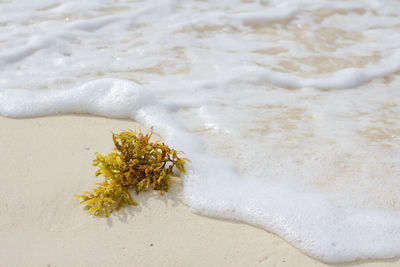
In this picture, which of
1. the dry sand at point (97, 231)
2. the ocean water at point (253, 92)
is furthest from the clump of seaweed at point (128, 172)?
the ocean water at point (253, 92)

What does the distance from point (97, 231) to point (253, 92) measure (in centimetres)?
178

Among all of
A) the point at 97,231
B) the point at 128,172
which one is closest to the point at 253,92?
the point at 128,172

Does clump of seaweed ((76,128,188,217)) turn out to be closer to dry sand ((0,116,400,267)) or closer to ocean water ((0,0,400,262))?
dry sand ((0,116,400,267))

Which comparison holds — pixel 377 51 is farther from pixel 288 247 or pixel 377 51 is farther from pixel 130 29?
pixel 288 247

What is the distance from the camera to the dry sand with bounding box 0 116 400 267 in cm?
186

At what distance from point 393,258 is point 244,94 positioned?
1700 mm

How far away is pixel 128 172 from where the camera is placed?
217cm

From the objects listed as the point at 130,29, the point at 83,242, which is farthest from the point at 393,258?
the point at 130,29

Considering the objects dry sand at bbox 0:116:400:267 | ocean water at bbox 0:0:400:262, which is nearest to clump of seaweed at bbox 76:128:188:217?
dry sand at bbox 0:116:400:267

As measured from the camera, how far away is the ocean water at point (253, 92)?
7.09 feet

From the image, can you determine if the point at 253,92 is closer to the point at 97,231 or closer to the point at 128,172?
the point at 128,172

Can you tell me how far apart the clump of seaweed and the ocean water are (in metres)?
0.19

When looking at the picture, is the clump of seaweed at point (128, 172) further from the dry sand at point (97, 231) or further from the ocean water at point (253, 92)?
the ocean water at point (253, 92)

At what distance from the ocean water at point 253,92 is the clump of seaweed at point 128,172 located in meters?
0.19
